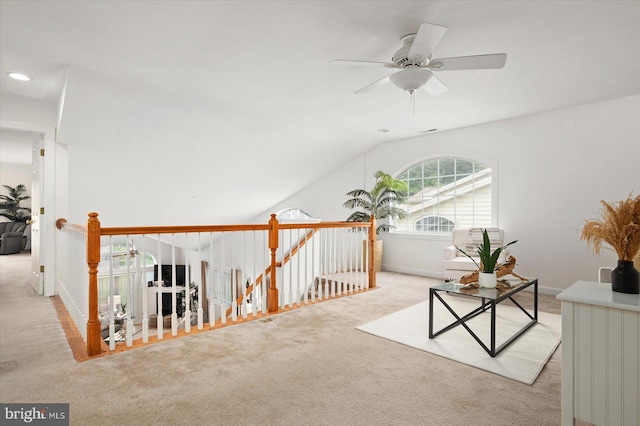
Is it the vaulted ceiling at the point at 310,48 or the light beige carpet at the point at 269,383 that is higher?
the vaulted ceiling at the point at 310,48

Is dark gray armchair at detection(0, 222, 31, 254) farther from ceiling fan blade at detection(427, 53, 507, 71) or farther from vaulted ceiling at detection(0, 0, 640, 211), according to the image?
ceiling fan blade at detection(427, 53, 507, 71)

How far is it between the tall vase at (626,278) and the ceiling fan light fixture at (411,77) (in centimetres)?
188

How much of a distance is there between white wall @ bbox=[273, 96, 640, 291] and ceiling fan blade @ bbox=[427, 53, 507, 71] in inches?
120

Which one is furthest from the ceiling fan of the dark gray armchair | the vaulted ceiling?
the dark gray armchair

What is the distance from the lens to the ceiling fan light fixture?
9.15 feet

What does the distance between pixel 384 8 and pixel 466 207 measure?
13.9 ft

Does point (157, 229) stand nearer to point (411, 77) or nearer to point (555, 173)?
point (411, 77)

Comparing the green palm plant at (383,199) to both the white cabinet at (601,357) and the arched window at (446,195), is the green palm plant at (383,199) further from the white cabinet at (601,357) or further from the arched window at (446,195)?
the white cabinet at (601,357)

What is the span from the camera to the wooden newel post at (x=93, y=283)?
2.58 meters

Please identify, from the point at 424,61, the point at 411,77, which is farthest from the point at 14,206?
the point at 424,61

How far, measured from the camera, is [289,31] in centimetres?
271

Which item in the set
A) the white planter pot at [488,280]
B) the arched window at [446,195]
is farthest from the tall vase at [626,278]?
the arched window at [446,195]

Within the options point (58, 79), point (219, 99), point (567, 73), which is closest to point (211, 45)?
point (219, 99)

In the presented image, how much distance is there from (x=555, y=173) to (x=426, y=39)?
3643 millimetres
